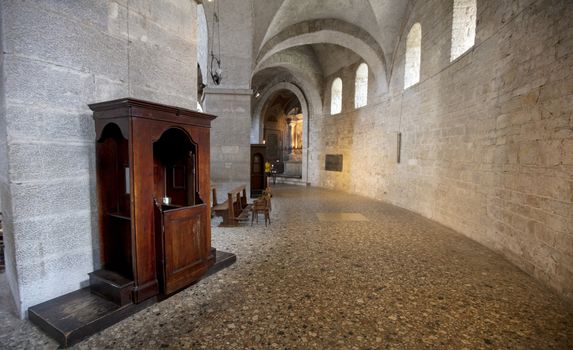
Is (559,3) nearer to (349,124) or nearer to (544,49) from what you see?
(544,49)

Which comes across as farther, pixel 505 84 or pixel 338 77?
pixel 338 77

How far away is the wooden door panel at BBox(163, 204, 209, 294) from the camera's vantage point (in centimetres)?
265

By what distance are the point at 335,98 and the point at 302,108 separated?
248 cm

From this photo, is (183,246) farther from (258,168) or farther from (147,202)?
(258,168)

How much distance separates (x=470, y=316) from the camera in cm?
256

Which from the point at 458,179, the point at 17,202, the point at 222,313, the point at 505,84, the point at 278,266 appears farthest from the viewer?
the point at 458,179

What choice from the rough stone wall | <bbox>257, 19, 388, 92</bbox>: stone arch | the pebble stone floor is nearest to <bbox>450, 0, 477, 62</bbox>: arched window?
Answer: the rough stone wall

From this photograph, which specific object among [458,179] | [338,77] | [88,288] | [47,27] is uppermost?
[338,77]

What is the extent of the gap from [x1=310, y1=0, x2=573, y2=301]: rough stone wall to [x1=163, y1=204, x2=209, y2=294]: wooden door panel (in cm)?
396

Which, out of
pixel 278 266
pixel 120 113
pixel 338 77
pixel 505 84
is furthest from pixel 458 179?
pixel 338 77

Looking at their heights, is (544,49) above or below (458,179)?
above

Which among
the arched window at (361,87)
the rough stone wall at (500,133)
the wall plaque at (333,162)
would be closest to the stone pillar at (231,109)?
the rough stone wall at (500,133)

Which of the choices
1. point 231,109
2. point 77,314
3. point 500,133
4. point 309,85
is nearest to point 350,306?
point 77,314

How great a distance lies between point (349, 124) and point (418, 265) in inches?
351
